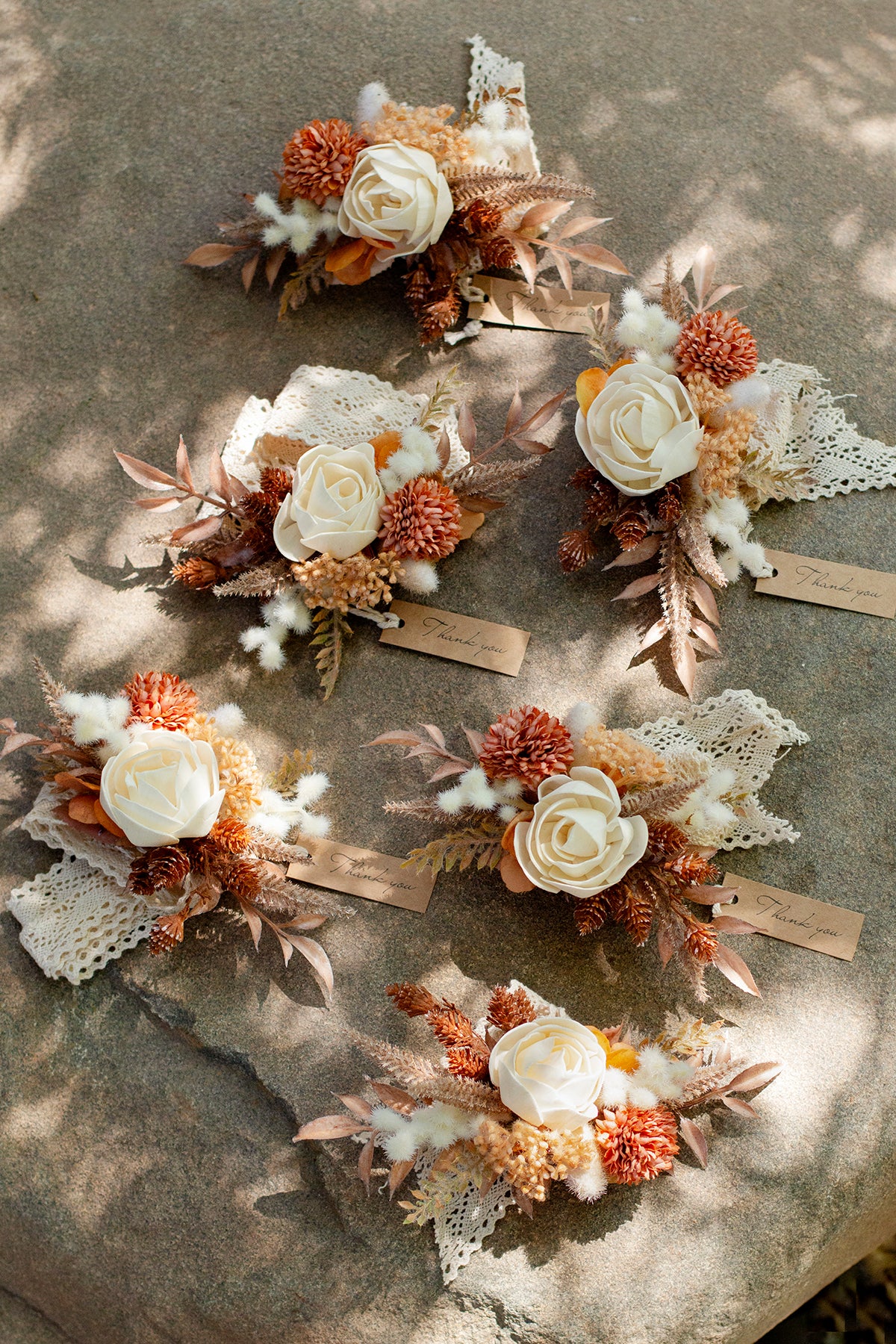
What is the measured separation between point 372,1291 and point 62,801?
0.90 m

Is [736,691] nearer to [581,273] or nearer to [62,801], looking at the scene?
[581,273]

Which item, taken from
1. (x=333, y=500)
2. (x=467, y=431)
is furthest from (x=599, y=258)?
(x=333, y=500)

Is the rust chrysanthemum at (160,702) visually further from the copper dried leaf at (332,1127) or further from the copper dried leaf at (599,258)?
the copper dried leaf at (599,258)

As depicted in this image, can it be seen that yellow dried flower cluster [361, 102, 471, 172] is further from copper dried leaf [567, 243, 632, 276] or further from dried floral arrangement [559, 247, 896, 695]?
dried floral arrangement [559, 247, 896, 695]

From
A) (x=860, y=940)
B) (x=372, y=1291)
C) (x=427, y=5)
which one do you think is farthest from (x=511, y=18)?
(x=372, y=1291)

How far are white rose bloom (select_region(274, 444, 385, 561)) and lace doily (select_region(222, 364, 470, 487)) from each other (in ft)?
0.44

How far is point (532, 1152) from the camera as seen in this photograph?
4.71 feet

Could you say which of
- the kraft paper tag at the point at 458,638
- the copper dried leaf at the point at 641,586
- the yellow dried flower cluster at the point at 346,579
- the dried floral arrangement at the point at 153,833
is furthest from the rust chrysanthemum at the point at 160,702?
the copper dried leaf at the point at 641,586

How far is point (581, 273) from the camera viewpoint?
2.16 meters

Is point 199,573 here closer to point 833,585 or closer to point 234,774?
point 234,774

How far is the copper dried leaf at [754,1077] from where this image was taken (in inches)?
60.9

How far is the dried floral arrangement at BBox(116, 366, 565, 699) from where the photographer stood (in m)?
1.79

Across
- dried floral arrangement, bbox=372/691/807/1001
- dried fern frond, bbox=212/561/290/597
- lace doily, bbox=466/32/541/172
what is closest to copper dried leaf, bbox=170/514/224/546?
dried fern frond, bbox=212/561/290/597

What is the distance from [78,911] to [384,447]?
0.96m
